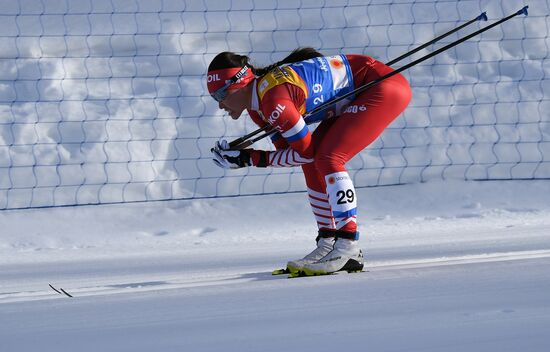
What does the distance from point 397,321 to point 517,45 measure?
8.50 metres

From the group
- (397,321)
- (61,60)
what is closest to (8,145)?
(61,60)

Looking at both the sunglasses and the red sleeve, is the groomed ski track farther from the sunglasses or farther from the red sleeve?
the sunglasses

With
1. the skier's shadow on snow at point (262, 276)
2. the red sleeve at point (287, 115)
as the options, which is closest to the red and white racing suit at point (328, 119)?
the red sleeve at point (287, 115)

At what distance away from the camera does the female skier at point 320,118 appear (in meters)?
4.39

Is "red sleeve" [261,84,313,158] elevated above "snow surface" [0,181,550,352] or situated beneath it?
elevated above

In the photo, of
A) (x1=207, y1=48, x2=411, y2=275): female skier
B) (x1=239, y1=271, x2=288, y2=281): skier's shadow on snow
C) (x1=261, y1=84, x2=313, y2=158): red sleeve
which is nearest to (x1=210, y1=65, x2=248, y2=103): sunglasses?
(x1=207, y1=48, x2=411, y2=275): female skier

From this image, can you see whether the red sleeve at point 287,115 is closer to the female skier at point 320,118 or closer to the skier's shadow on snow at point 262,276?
the female skier at point 320,118

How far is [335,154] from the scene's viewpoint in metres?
4.43

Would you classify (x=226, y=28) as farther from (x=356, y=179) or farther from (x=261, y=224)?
(x=261, y=224)

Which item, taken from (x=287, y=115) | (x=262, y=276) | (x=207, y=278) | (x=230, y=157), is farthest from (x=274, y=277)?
(x=287, y=115)

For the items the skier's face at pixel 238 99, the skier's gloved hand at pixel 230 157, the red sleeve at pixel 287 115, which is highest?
the skier's face at pixel 238 99

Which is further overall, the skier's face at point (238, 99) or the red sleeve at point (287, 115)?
the skier's face at point (238, 99)

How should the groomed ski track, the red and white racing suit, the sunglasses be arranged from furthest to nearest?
the sunglasses < the red and white racing suit < the groomed ski track

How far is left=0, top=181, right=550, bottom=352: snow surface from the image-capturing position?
279cm
